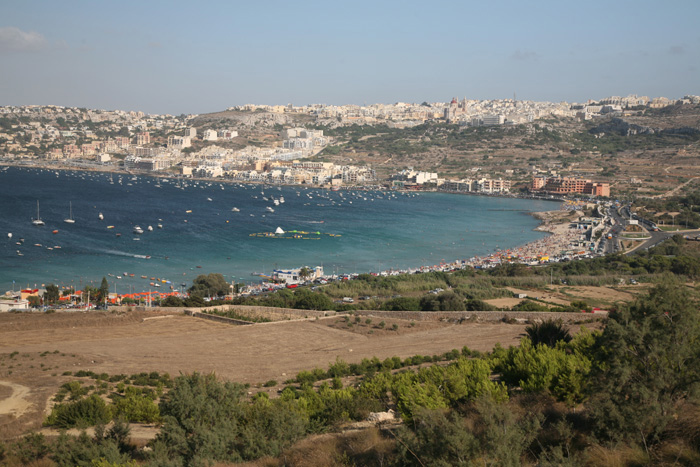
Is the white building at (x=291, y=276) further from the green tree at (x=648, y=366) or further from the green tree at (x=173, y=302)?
the green tree at (x=648, y=366)

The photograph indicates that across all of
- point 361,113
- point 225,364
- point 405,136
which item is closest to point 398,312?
point 225,364

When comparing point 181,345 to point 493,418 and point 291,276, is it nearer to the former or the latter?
point 493,418

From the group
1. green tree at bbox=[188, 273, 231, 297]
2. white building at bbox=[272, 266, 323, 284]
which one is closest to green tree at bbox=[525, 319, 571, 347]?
green tree at bbox=[188, 273, 231, 297]

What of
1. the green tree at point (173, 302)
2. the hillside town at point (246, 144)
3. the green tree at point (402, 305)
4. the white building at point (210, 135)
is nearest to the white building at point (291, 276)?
the green tree at point (173, 302)

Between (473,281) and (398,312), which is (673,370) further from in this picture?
(473,281)

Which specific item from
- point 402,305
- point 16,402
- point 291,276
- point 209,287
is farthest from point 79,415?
point 291,276

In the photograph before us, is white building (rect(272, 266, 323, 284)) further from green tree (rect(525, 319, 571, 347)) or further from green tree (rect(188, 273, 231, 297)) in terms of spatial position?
green tree (rect(525, 319, 571, 347))
